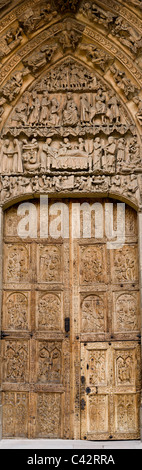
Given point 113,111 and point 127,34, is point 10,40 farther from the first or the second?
point 113,111

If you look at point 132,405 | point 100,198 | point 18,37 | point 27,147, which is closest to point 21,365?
point 132,405

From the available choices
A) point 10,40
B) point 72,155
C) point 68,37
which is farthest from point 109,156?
point 10,40

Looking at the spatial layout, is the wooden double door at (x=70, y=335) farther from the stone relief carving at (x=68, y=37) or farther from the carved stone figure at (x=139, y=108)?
the stone relief carving at (x=68, y=37)

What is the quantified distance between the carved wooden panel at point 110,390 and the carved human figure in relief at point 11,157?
8.70 ft

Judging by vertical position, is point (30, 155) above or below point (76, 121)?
below

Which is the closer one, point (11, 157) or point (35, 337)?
point (35, 337)

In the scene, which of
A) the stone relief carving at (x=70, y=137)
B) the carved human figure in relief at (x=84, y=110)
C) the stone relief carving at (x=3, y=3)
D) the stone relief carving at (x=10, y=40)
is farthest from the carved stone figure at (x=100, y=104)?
the stone relief carving at (x=3, y=3)

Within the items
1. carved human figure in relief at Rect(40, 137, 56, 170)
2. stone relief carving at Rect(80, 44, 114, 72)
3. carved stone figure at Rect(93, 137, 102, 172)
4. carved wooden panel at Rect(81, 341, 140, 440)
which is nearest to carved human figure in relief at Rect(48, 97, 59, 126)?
carved human figure in relief at Rect(40, 137, 56, 170)

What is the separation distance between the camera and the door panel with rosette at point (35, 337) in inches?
236

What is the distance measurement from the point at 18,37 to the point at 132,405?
536cm

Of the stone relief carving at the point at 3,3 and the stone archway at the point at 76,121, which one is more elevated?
the stone relief carving at the point at 3,3

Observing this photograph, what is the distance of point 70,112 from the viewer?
6449 millimetres

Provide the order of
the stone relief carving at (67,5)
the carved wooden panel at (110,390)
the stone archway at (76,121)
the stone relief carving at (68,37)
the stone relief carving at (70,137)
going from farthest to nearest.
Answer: the stone relief carving at (68,37), the stone relief carving at (67,5), the stone relief carving at (70,137), the stone archway at (76,121), the carved wooden panel at (110,390)

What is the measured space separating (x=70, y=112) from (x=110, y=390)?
3.93 metres
